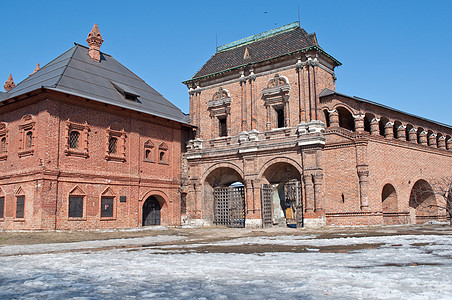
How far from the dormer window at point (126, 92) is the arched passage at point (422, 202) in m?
16.4

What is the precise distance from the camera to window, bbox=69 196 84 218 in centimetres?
1844

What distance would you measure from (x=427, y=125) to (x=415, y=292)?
891 inches

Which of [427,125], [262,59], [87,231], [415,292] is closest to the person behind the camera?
[415,292]

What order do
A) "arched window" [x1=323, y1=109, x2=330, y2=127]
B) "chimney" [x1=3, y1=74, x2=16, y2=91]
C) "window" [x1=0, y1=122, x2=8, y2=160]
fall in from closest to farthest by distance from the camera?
"window" [x1=0, y1=122, x2=8, y2=160] → "arched window" [x1=323, y1=109, x2=330, y2=127] → "chimney" [x1=3, y1=74, x2=16, y2=91]

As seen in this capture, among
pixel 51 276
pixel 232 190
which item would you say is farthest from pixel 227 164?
pixel 51 276

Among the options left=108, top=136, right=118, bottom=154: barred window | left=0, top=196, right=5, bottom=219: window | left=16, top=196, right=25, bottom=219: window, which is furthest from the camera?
left=108, top=136, right=118, bottom=154: barred window

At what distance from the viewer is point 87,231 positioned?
1828 cm

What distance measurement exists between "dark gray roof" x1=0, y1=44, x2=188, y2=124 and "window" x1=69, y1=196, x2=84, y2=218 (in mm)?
4655

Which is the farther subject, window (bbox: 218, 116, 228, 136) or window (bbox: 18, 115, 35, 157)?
window (bbox: 218, 116, 228, 136)

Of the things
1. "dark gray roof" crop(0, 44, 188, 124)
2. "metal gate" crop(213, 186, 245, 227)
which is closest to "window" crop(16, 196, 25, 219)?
"dark gray roof" crop(0, 44, 188, 124)

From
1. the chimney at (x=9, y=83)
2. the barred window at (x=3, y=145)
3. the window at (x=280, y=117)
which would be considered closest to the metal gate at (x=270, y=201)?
the window at (x=280, y=117)

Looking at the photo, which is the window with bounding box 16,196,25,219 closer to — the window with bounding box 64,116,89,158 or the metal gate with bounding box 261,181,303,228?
the window with bounding box 64,116,89,158

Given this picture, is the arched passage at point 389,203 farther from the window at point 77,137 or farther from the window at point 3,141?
the window at point 3,141

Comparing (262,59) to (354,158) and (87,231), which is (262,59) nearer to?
(354,158)
